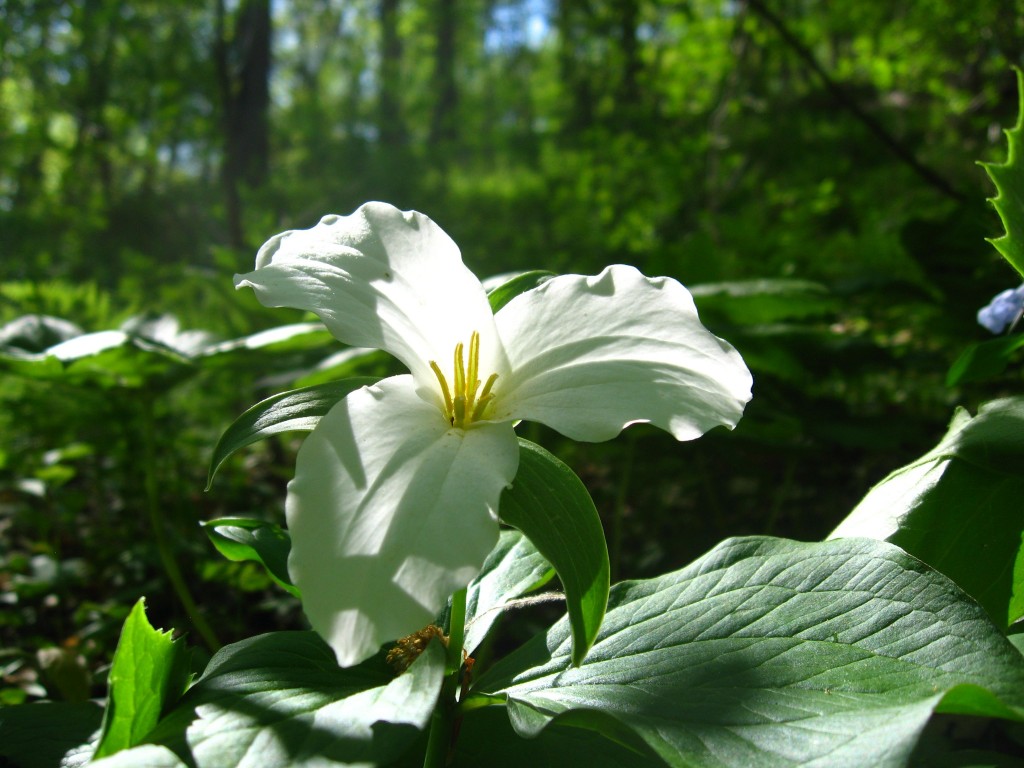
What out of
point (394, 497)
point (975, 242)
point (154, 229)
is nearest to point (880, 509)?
point (394, 497)

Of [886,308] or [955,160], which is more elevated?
[955,160]

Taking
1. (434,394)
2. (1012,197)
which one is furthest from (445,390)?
(1012,197)

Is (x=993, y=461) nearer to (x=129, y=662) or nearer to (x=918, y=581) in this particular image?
(x=918, y=581)

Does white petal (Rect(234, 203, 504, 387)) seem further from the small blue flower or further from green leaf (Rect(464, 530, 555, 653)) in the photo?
the small blue flower

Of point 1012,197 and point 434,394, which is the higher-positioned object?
point 1012,197

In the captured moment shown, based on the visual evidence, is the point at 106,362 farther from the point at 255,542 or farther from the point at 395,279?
the point at 395,279

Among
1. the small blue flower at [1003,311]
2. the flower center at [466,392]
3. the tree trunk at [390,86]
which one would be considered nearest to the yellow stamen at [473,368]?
the flower center at [466,392]
